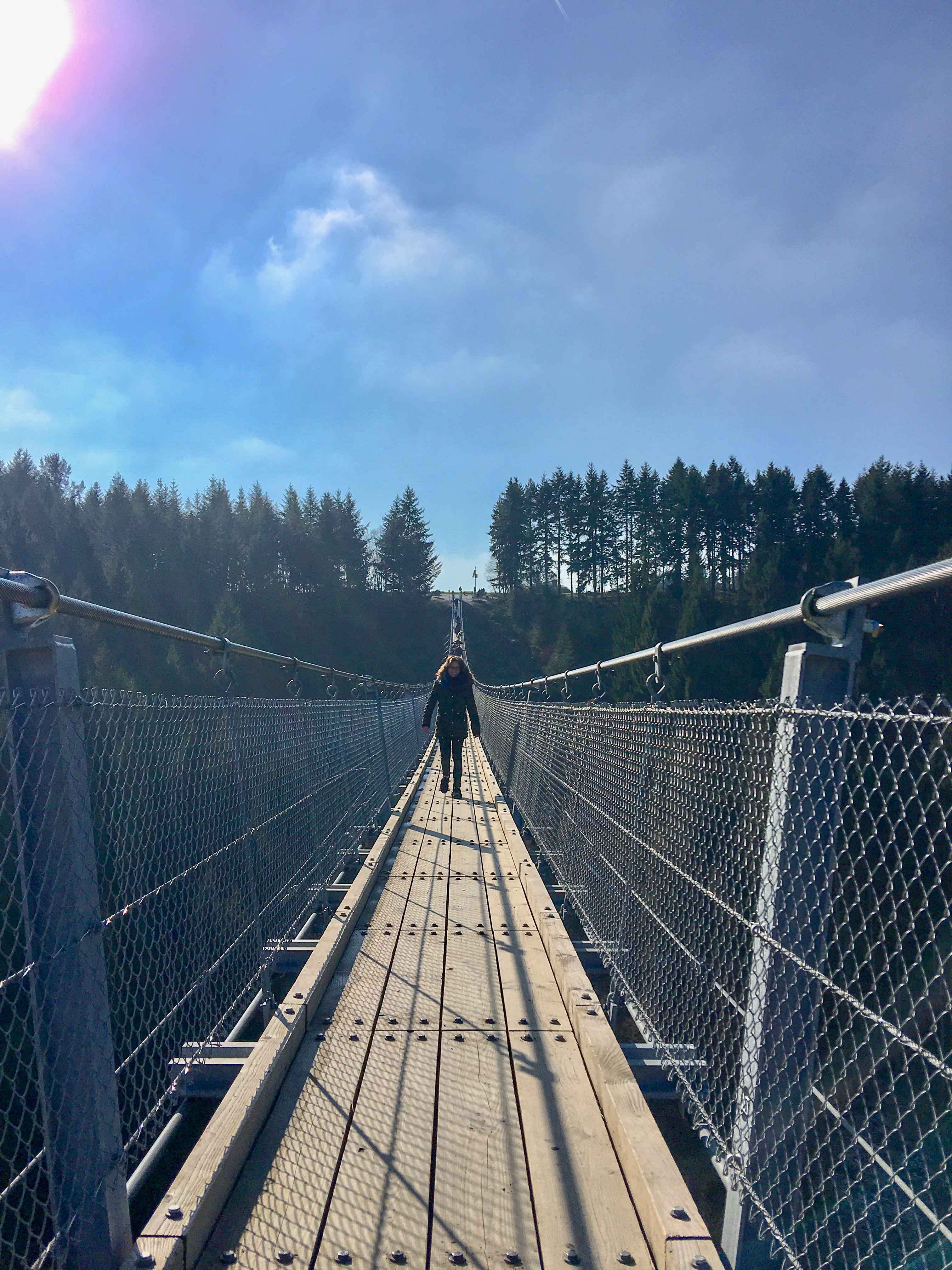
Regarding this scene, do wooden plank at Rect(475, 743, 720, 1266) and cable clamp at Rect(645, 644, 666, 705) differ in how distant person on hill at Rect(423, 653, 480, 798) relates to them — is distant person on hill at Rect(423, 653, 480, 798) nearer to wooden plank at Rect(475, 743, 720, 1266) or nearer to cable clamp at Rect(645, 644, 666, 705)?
wooden plank at Rect(475, 743, 720, 1266)

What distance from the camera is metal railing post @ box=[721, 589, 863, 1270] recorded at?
1607 mm

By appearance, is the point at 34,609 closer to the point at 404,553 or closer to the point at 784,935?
the point at 784,935

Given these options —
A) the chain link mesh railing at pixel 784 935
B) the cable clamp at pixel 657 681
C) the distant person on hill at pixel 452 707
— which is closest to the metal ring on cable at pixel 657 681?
the cable clamp at pixel 657 681

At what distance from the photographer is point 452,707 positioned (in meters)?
7.69

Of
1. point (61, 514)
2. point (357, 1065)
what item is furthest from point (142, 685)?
point (357, 1065)

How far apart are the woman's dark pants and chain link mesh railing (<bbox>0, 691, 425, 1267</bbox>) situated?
317cm

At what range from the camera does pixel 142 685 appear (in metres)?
35.9

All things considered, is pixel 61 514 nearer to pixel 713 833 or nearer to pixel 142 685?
pixel 142 685

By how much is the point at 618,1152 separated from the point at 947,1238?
1107 millimetres

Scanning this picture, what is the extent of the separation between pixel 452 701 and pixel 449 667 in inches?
16.6

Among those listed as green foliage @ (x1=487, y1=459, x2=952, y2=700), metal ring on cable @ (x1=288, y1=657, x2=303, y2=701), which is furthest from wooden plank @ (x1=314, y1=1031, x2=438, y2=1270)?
green foliage @ (x1=487, y1=459, x2=952, y2=700)

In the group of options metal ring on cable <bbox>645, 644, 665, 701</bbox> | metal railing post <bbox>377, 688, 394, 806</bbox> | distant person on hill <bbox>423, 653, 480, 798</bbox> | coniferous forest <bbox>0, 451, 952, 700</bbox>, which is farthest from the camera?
coniferous forest <bbox>0, 451, 952, 700</bbox>

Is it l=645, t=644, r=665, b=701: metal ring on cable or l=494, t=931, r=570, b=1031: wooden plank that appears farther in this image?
l=645, t=644, r=665, b=701: metal ring on cable

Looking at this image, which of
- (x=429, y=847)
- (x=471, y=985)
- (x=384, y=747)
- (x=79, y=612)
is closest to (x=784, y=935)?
(x=79, y=612)
